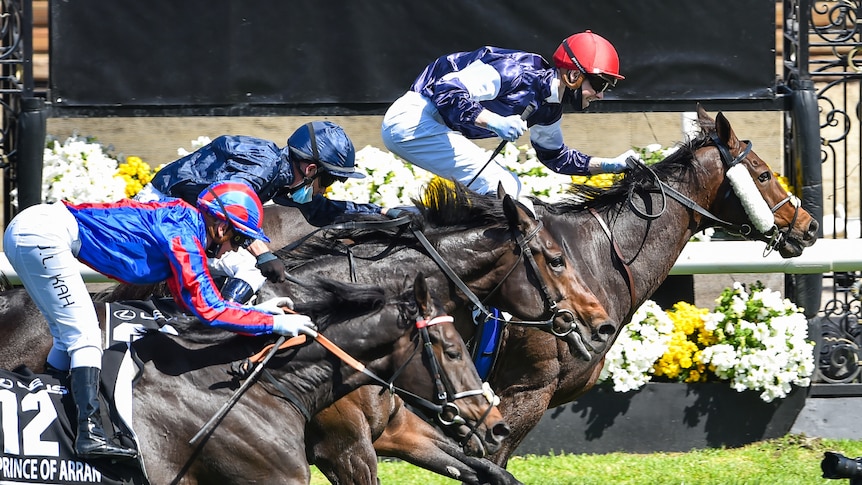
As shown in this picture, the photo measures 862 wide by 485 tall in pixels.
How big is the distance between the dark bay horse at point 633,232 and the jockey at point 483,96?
16.6 inches

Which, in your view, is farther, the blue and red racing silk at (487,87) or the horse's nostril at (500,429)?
the blue and red racing silk at (487,87)

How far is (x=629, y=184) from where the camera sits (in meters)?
6.14

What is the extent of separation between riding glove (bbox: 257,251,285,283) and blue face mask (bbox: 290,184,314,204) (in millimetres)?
594

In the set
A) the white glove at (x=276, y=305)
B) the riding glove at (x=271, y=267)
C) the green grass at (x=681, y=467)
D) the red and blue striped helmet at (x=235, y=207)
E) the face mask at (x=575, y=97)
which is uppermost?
the face mask at (x=575, y=97)

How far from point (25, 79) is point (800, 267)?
4716 millimetres

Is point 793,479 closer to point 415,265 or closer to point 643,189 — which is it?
point 643,189

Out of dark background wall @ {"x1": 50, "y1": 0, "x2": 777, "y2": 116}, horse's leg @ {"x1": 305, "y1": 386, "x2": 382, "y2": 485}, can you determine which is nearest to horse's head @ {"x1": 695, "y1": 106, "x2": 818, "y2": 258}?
dark background wall @ {"x1": 50, "y1": 0, "x2": 777, "y2": 116}

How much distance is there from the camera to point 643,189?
6.12 meters

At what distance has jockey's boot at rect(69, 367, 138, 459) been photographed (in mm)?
3992

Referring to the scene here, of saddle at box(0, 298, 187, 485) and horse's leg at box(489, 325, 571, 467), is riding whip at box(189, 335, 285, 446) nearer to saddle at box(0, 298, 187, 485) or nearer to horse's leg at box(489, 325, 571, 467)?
saddle at box(0, 298, 187, 485)

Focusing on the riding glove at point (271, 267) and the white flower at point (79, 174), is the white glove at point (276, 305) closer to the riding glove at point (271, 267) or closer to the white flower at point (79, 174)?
the riding glove at point (271, 267)

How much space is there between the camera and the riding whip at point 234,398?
4168 mm

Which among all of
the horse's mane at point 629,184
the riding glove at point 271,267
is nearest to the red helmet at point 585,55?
the horse's mane at point 629,184

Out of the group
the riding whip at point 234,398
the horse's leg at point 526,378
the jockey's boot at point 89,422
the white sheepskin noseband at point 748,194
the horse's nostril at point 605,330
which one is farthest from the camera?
the white sheepskin noseband at point 748,194
